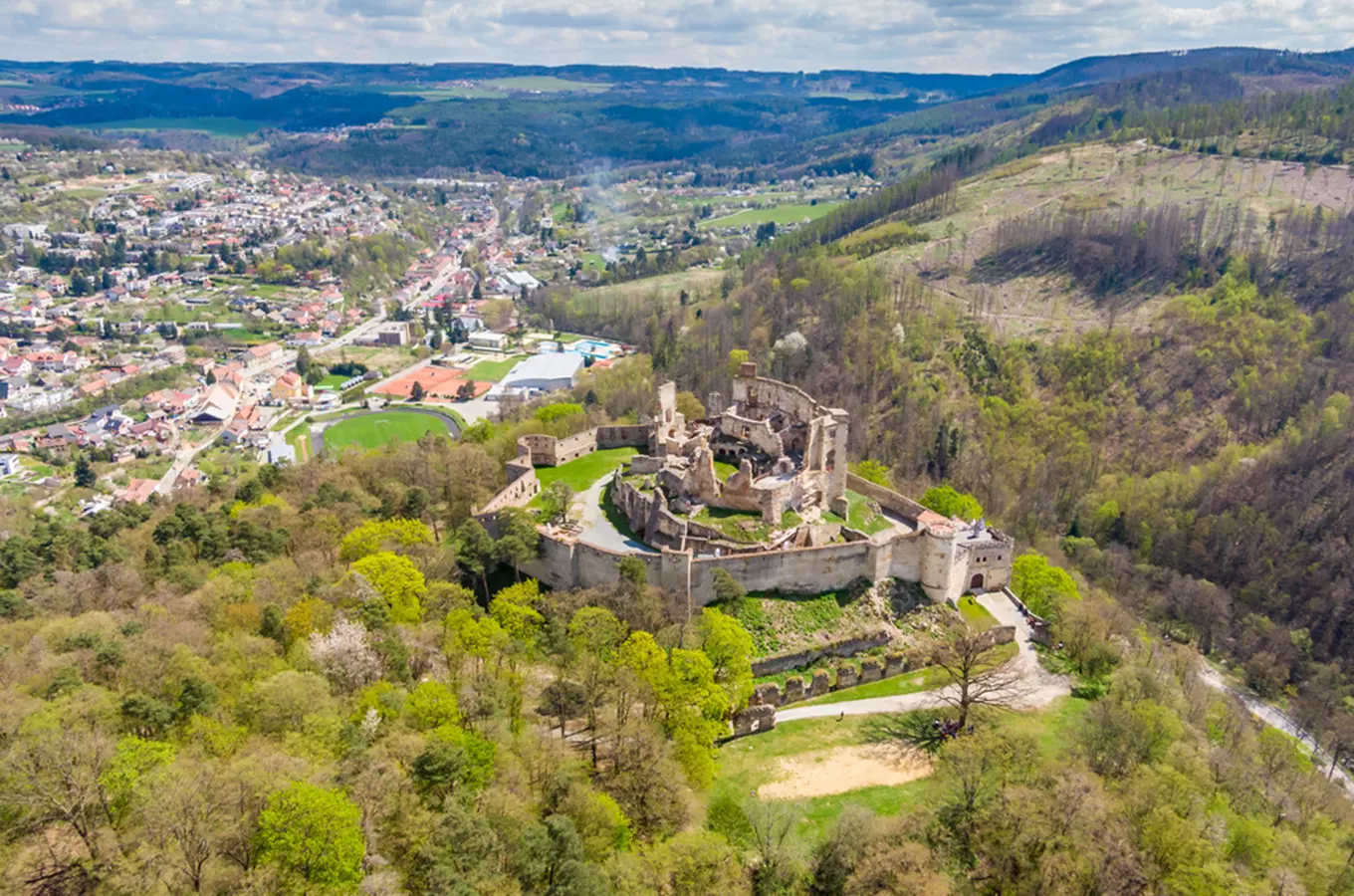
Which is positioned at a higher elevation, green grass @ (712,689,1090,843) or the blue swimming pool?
green grass @ (712,689,1090,843)

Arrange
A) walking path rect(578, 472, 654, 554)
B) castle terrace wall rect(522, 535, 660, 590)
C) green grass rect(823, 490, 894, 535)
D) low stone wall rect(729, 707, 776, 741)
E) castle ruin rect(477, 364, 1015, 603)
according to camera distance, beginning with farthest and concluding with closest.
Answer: green grass rect(823, 490, 894, 535)
walking path rect(578, 472, 654, 554)
castle ruin rect(477, 364, 1015, 603)
castle terrace wall rect(522, 535, 660, 590)
low stone wall rect(729, 707, 776, 741)

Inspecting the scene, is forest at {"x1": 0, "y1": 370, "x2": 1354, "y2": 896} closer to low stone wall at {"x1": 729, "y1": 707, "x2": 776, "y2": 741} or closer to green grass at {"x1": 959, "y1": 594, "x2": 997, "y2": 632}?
low stone wall at {"x1": 729, "y1": 707, "x2": 776, "y2": 741}

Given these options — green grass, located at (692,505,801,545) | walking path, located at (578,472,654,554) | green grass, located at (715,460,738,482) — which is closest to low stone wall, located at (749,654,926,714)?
green grass, located at (692,505,801,545)

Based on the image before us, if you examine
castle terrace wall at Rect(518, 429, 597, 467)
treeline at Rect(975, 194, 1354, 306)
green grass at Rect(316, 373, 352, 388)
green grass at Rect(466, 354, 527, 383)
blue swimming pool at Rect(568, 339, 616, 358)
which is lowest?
green grass at Rect(316, 373, 352, 388)

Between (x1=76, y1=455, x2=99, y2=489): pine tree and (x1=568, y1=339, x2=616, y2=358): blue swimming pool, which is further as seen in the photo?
(x1=568, y1=339, x2=616, y2=358): blue swimming pool

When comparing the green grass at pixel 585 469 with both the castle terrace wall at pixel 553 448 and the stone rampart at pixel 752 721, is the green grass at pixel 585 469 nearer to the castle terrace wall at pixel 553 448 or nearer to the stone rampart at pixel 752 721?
the castle terrace wall at pixel 553 448

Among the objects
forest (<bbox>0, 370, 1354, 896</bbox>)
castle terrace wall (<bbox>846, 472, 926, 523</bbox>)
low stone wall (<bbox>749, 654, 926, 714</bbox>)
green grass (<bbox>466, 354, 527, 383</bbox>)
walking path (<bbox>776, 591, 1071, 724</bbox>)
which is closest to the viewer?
forest (<bbox>0, 370, 1354, 896</bbox>)

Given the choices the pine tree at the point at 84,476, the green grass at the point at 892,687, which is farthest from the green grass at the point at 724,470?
the pine tree at the point at 84,476
